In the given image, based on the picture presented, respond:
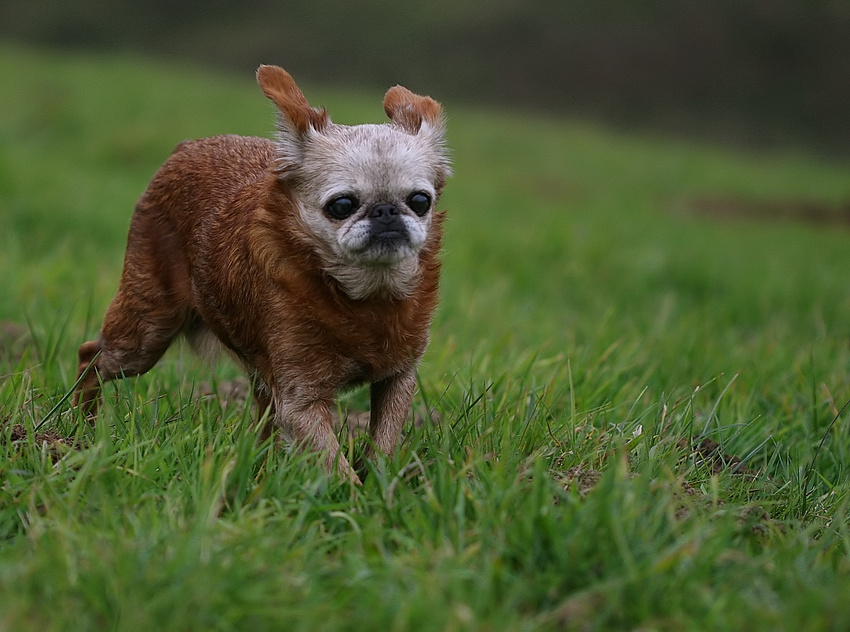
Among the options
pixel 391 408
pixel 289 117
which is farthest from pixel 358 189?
pixel 391 408

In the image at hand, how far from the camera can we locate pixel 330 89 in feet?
70.9

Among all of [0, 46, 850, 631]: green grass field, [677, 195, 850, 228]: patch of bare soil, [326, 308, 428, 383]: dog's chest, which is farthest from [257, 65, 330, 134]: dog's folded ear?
[677, 195, 850, 228]: patch of bare soil

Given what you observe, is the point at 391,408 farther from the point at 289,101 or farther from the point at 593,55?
the point at 593,55

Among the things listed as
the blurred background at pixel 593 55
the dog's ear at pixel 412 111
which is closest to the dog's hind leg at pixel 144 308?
the dog's ear at pixel 412 111

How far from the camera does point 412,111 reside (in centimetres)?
359

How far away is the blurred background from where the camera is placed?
74.5ft

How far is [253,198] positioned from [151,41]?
24.4m

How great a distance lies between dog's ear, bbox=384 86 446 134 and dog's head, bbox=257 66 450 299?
143 mm

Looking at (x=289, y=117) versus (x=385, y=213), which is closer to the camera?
(x=385, y=213)

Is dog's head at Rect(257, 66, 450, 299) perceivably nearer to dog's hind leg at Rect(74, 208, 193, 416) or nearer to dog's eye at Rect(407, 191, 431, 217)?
dog's eye at Rect(407, 191, 431, 217)

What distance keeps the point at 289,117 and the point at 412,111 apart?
50 centimetres

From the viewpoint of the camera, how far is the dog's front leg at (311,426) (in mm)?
3148

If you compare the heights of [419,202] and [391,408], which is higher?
[419,202]

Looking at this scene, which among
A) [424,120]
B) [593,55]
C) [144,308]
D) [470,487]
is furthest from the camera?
[593,55]
